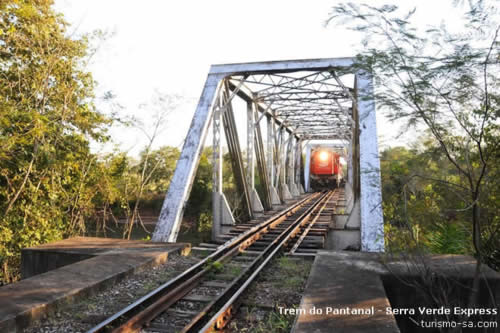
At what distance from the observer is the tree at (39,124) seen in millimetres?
7625

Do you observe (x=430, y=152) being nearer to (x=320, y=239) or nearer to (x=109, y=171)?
(x=320, y=239)

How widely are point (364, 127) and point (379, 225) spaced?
2.35m

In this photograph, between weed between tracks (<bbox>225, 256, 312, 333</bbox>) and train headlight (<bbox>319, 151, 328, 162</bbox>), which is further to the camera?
train headlight (<bbox>319, 151, 328, 162</bbox>)

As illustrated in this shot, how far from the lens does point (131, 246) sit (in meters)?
6.48

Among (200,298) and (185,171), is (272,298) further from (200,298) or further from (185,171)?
(185,171)

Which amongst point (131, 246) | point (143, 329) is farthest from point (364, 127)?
point (143, 329)

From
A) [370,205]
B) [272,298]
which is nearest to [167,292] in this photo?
[272,298]

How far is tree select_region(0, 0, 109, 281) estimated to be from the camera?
25.0 feet

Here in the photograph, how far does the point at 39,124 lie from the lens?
23.5ft

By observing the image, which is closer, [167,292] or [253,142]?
[167,292]

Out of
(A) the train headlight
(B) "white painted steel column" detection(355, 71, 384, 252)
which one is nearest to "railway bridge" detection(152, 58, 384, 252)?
(B) "white painted steel column" detection(355, 71, 384, 252)

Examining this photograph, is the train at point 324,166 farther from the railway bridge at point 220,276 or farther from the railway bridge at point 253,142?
the railway bridge at point 220,276

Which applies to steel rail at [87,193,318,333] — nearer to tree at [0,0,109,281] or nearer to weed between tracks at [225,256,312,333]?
weed between tracks at [225,256,312,333]

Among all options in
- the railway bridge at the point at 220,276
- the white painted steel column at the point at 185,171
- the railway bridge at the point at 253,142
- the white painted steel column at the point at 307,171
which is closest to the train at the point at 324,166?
the white painted steel column at the point at 307,171
